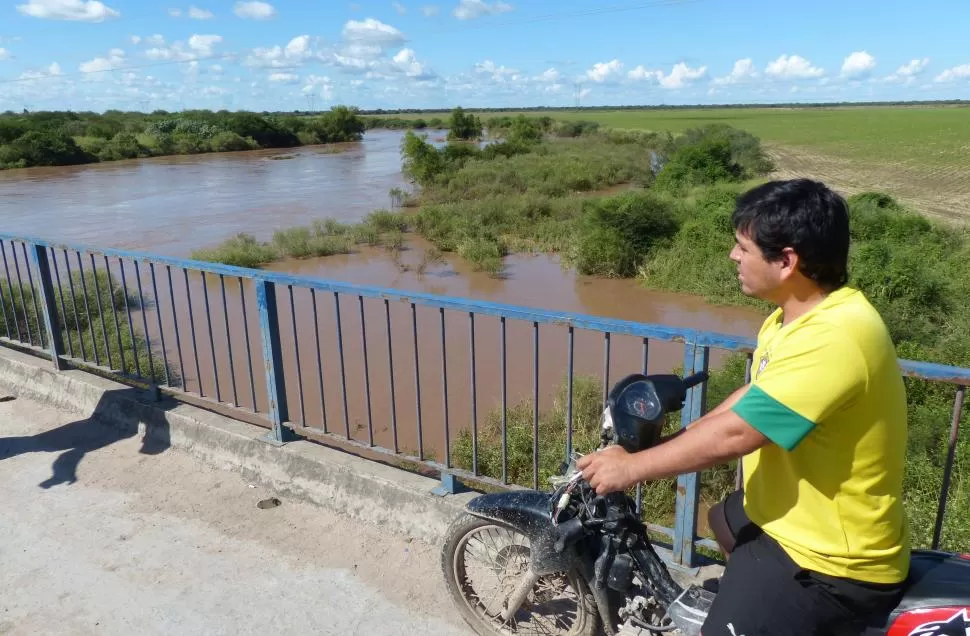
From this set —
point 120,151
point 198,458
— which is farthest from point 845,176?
point 120,151

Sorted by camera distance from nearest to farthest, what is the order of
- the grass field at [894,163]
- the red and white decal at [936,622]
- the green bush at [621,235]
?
the red and white decal at [936,622]
the green bush at [621,235]
the grass field at [894,163]

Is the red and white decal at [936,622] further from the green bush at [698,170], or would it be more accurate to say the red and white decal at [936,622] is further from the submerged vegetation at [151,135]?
the submerged vegetation at [151,135]

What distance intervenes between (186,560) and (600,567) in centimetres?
208

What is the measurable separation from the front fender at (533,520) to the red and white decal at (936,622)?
35.8 inches

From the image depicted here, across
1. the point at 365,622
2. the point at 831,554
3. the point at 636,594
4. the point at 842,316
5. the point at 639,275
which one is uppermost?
the point at 842,316

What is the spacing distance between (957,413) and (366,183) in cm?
3251

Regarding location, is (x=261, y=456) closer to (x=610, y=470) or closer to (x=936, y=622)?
(x=610, y=470)

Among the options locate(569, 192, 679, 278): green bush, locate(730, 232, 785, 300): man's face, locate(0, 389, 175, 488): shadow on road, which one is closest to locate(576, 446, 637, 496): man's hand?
locate(730, 232, 785, 300): man's face

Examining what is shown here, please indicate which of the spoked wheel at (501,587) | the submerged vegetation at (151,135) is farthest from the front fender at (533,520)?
the submerged vegetation at (151,135)

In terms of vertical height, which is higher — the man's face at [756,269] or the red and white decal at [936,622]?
the man's face at [756,269]

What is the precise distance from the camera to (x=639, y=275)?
14242mm

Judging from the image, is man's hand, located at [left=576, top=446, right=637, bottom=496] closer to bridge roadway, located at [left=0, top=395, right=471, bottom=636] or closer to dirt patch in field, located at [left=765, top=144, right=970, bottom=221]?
bridge roadway, located at [left=0, top=395, right=471, bottom=636]

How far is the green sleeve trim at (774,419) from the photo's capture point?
4.71ft

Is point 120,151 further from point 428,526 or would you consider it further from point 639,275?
point 428,526
